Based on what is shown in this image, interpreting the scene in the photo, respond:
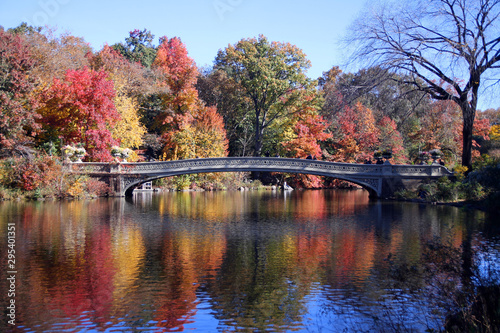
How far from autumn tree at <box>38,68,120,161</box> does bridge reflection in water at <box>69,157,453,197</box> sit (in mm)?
2322

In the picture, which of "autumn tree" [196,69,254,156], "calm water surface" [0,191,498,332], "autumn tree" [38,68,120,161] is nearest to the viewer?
"calm water surface" [0,191,498,332]

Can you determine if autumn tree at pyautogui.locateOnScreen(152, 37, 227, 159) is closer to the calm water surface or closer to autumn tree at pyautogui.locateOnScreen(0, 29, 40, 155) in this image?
autumn tree at pyautogui.locateOnScreen(0, 29, 40, 155)

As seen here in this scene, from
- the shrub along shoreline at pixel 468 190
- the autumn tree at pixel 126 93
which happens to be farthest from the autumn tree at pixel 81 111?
the shrub along shoreline at pixel 468 190

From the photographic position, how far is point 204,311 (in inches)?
298

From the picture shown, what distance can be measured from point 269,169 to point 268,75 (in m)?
13.0

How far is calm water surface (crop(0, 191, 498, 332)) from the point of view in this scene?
721 cm

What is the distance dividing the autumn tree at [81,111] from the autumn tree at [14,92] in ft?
12.3

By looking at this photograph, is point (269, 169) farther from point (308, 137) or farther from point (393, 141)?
point (393, 141)

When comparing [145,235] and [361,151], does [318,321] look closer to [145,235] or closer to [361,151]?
[145,235]

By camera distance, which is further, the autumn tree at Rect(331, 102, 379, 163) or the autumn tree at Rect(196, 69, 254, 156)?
the autumn tree at Rect(196, 69, 254, 156)

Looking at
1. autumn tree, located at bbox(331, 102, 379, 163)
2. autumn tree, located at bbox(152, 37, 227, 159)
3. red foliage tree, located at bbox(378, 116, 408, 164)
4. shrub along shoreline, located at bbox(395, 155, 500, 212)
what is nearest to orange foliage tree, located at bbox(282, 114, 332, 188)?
autumn tree, located at bbox(331, 102, 379, 163)

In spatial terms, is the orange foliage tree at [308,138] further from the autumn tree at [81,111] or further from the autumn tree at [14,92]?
the autumn tree at [14,92]

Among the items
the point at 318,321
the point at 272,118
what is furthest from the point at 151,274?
the point at 272,118

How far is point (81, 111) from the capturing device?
99.8 feet
